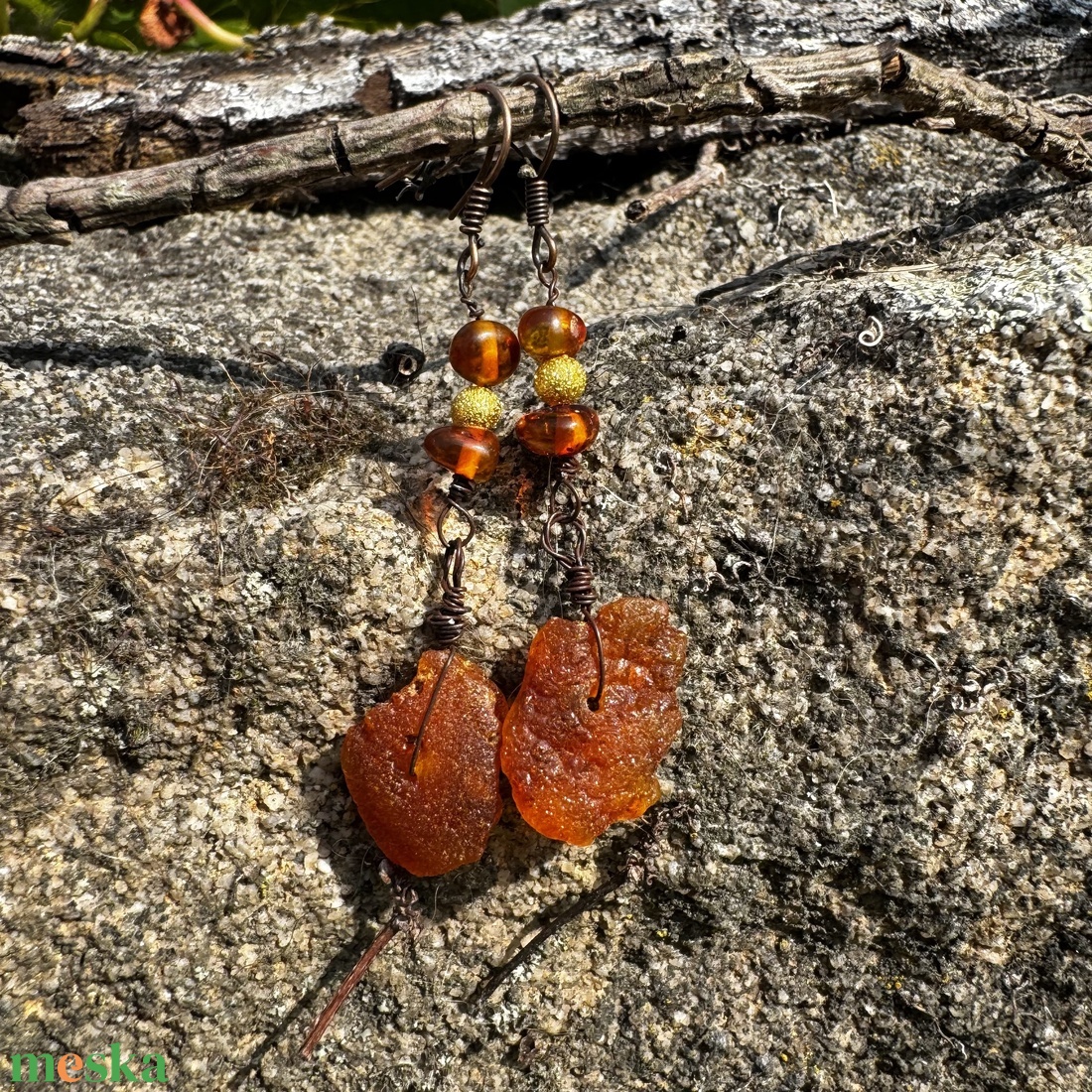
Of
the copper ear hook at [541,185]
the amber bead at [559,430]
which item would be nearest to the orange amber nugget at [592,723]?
the amber bead at [559,430]

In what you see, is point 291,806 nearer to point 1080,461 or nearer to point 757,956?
point 757,956

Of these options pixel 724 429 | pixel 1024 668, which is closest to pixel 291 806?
pixel 724 429

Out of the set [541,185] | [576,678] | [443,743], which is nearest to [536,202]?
[541,185]

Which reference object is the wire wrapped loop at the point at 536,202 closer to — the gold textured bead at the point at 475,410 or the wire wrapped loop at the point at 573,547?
the gold textured bead at the point at 475,410

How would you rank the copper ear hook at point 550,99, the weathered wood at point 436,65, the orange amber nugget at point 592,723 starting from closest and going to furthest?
the orange amber nugget at point 592,723, the copper ear hook at point 550,99, the weathered wood at point 436,65

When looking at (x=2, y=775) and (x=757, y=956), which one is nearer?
(x=2, y=775)
